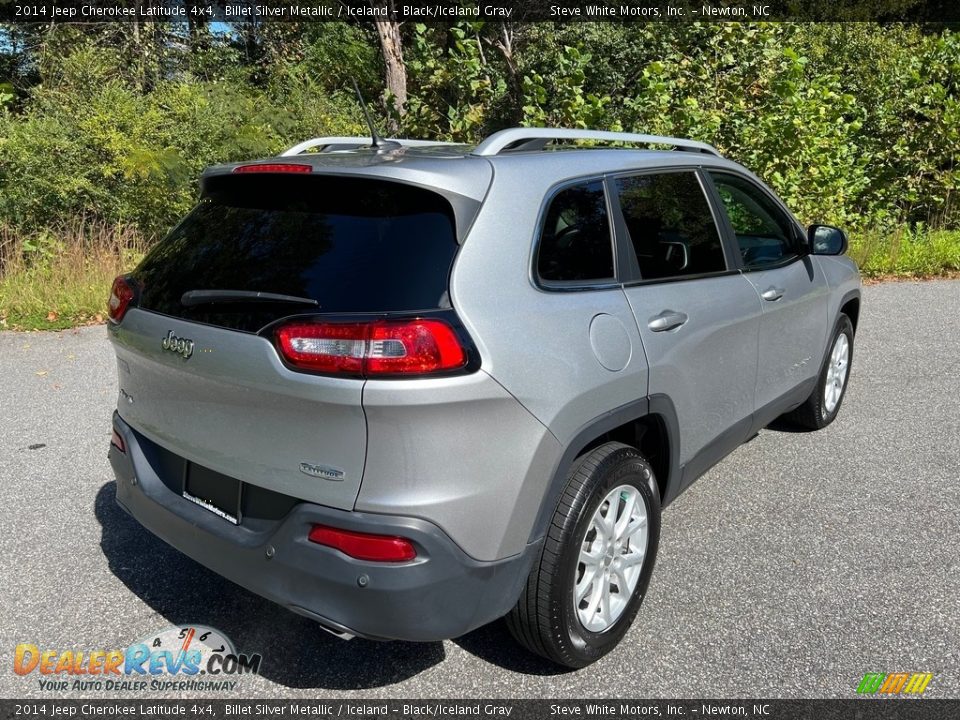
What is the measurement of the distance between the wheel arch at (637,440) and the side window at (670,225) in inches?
20.8

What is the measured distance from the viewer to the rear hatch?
222cm

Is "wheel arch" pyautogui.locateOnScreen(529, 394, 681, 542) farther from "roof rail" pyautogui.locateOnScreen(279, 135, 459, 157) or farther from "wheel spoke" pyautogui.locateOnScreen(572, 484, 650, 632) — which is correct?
"roof rail" pyautogui.locateOnScreen(279, 135, 459, 157)

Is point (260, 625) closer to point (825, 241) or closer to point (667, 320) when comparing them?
point (667, 320)

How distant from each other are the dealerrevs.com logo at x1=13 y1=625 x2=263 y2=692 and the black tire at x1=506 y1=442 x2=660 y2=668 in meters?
1.02

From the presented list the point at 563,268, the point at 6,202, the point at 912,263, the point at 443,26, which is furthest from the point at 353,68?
the point at 563,268

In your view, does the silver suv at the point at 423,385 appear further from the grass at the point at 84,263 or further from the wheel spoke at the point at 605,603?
the grass at the point at 84,263

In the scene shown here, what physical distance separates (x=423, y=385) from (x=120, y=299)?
1.48 meters

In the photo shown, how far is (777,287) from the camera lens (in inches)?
155

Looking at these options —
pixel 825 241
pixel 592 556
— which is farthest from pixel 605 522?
pixel 825 241

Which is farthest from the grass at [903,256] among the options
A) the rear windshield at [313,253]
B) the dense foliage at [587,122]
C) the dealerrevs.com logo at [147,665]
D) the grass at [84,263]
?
the dealerrevs.com logo at [147,665]

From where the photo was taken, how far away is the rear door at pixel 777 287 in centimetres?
385

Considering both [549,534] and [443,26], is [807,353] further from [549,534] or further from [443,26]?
[443,26]

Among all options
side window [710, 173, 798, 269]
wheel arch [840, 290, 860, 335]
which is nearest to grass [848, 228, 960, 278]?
wheel arch [840, 290, 860, 335]

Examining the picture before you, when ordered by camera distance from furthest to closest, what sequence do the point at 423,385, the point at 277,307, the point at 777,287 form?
the point at 777,287 → the point at 277,307 → the point at 423,385
